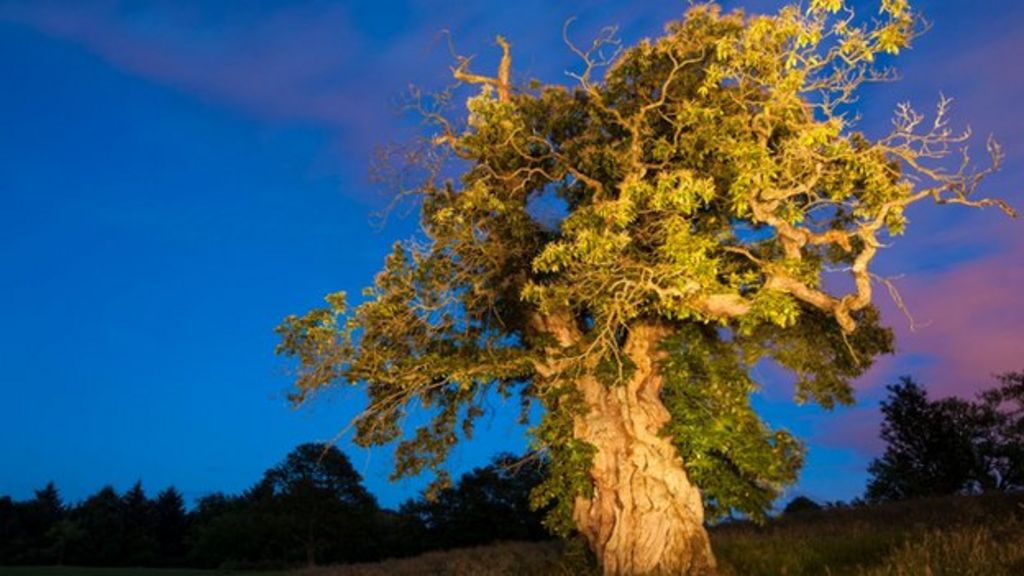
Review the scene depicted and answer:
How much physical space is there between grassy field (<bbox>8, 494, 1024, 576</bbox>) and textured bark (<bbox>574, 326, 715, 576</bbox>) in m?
0.96

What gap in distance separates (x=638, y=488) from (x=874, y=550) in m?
5.39

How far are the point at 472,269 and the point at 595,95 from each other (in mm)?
5663

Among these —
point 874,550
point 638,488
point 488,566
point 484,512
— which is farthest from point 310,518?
point 874,550

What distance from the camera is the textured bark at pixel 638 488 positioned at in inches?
698

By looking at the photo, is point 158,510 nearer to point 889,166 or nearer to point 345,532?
point 345,532

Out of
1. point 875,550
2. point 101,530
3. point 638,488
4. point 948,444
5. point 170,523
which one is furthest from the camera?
point 170,523

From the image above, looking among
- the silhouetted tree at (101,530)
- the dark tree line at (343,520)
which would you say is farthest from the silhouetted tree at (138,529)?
the dark tree line at (343,520)

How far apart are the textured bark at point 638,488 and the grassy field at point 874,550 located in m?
0.96

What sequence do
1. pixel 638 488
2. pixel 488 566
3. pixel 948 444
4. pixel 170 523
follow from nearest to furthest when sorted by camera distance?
pixel 638 488
pixel 488 566
pixel 948 444
pixel 170 523

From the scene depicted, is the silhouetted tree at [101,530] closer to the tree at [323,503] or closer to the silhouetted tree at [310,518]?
the silhouetted tree at [310,518]

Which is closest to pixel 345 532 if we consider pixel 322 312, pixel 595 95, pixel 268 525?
pixel 268 525

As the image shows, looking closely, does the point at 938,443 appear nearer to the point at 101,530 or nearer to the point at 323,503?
the point at 323,503

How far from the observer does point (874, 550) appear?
596 inches

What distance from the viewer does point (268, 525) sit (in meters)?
64.4
